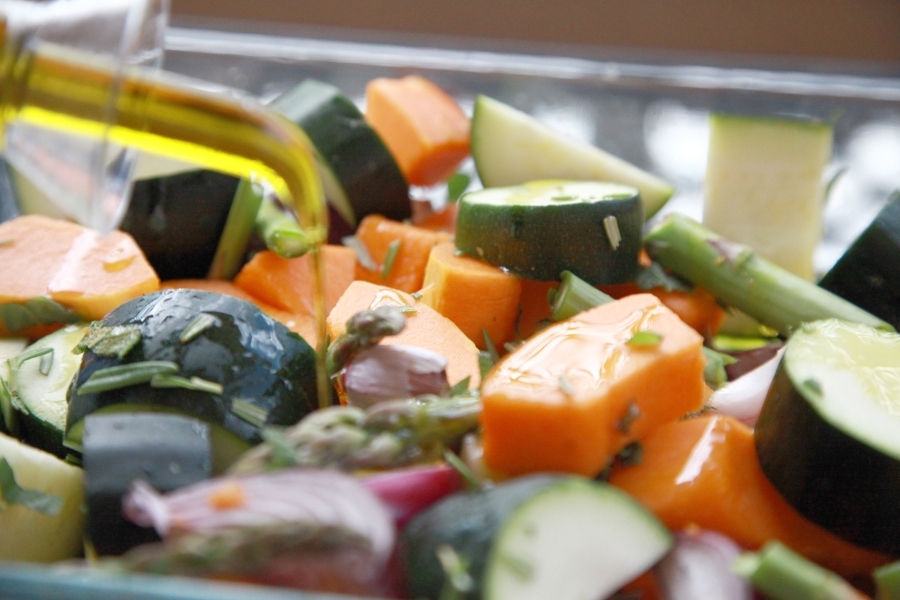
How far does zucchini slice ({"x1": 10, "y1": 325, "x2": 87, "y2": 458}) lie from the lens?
129 centimetres

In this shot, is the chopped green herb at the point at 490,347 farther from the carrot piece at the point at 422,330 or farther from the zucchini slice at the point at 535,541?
the zucchini slice at the point at 535,541

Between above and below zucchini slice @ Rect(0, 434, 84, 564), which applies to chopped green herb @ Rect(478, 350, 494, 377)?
above

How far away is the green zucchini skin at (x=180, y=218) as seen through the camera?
1.76 meters

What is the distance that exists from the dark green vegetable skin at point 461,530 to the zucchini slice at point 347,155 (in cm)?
118

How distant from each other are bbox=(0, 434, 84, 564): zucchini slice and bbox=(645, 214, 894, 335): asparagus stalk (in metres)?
1.17

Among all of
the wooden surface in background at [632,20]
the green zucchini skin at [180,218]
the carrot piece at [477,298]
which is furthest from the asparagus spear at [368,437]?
the wooden surface in background at [632,20]

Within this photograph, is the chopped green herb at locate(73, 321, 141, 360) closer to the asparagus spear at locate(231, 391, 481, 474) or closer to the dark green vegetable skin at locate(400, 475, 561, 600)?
the asparagus spear at locate(231, 391, 481, 474)

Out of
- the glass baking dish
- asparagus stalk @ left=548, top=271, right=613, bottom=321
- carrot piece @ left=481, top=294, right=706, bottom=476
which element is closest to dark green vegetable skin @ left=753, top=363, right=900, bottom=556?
carrot piece @ left=481, top=294, right=706, bottom=476

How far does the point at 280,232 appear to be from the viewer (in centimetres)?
172

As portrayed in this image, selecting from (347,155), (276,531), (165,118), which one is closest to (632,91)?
(347,155)

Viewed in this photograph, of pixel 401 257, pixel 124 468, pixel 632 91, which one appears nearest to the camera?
pixel 124 468

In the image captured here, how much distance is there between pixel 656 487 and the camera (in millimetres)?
1056

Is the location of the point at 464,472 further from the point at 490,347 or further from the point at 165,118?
the point at 165,118

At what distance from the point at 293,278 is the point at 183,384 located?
62 centimetres
